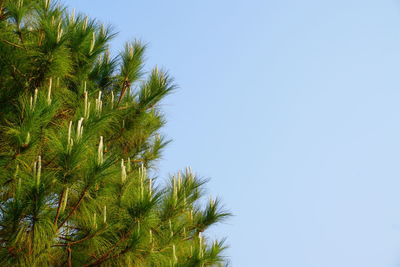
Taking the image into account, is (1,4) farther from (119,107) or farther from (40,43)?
(119,107)

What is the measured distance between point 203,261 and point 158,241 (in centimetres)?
52

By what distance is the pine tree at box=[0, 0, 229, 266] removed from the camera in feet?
9.61

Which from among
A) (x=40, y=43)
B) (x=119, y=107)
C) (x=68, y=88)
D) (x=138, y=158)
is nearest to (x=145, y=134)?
(x=138, y=158)

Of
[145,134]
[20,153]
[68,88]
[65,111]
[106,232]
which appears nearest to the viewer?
[20,153]

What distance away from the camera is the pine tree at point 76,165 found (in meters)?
2.93

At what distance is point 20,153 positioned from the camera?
297cm

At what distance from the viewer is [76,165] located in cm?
284

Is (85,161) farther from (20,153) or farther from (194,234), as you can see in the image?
(194,234)

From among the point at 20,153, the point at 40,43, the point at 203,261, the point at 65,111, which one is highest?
the point at 40,43

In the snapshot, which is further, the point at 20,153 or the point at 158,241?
the point at 158,241

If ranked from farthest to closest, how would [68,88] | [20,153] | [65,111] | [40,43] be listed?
1. [68,88]
2. [65,111]
3. [40,43]
4. [20,153]

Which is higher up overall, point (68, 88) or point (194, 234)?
point (68, 88)

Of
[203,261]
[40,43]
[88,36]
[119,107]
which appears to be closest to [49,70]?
[40,43]

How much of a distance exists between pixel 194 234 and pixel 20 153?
231cm
